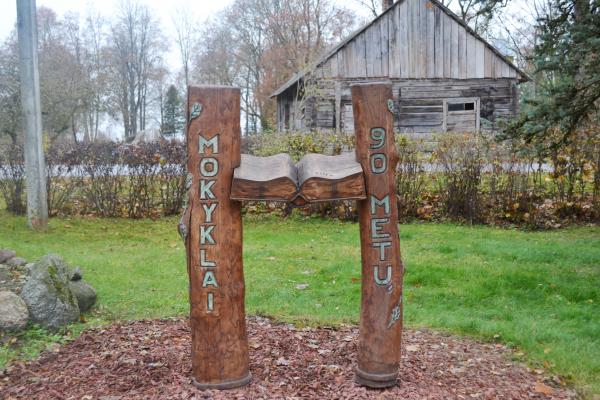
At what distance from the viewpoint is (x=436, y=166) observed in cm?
1038

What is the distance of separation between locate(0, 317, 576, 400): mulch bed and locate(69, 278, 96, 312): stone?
617mm

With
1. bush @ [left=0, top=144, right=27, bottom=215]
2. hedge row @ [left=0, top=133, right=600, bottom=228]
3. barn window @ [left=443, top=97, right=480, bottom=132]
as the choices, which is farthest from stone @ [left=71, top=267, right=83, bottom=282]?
barn window @ [left=443, top=97, right=480, bottom=132]

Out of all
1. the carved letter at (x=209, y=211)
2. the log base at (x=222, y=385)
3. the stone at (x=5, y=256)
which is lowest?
the log base at (x=222, y=385)

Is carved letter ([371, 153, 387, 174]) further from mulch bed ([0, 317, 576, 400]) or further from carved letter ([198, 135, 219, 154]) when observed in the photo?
mulch bed ([0, 317, 576, 400])

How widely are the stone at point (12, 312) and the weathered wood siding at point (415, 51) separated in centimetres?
1728

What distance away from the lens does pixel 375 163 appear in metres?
3.72

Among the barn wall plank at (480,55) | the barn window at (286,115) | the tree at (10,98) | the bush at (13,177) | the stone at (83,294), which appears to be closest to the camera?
the stone at (83,294)

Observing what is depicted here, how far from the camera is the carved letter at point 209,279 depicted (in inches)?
144

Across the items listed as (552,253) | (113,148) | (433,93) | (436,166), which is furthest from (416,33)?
(552,253)

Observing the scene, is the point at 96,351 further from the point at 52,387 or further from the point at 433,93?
the point at 433,93

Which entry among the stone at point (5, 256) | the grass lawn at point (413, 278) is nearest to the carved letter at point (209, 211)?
the grass lawn at point (413, 278)

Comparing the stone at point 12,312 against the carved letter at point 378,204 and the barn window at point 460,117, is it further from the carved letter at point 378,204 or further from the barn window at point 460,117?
the barn window at point 460,117

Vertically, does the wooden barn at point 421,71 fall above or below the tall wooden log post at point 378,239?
above

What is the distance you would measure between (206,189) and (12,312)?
2.39 m
